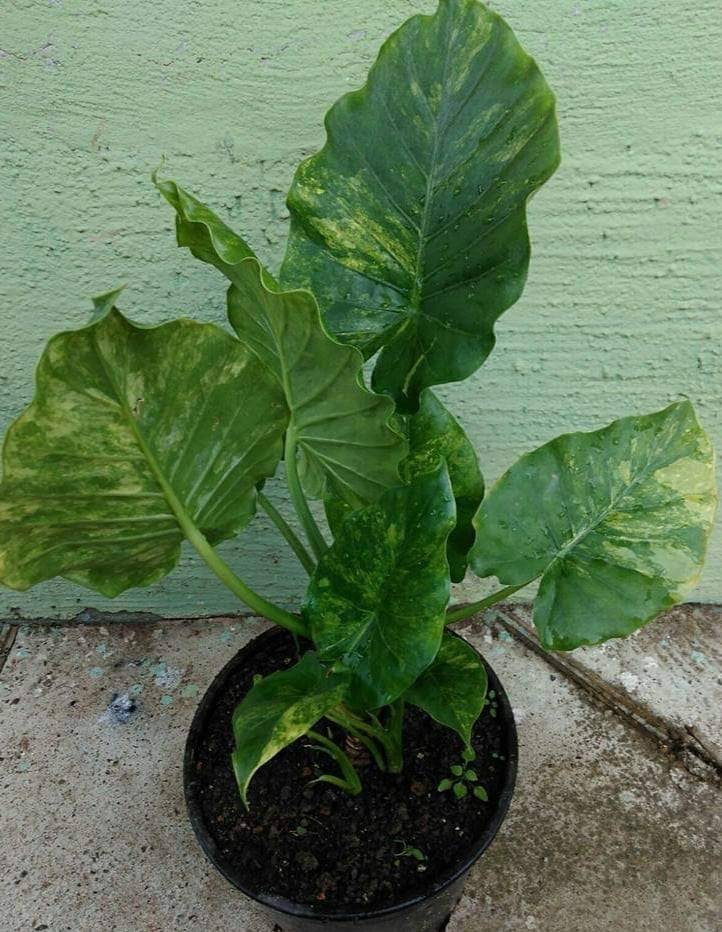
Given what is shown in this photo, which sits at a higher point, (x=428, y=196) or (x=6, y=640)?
(x=428, y=196)

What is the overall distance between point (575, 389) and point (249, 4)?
0.72 meters

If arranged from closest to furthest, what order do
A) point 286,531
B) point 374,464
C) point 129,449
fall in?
point 129,449
point 374,464
point 286,531

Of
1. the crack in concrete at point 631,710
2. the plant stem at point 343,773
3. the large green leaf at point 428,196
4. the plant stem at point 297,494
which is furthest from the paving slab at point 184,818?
the large green leaf at point 428,196

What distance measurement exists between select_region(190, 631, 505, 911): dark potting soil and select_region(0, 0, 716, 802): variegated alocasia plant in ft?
0.58

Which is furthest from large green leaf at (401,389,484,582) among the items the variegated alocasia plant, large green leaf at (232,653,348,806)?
large green leaf at (232,653,348,806)

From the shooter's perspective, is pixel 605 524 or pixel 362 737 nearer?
pixel 605 524

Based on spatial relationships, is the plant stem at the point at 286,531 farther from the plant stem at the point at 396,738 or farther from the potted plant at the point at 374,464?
the plant stem at the point at 396,738

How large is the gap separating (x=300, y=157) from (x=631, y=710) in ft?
3.42

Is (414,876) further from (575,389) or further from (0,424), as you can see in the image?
(0,424)

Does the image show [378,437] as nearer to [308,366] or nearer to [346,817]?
[308,366]

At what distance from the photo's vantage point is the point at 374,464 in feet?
2.69

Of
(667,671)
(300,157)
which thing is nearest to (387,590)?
(300,157)

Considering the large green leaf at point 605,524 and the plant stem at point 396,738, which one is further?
the plant stem at point 396,738

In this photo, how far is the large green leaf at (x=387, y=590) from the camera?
70 centimetres
